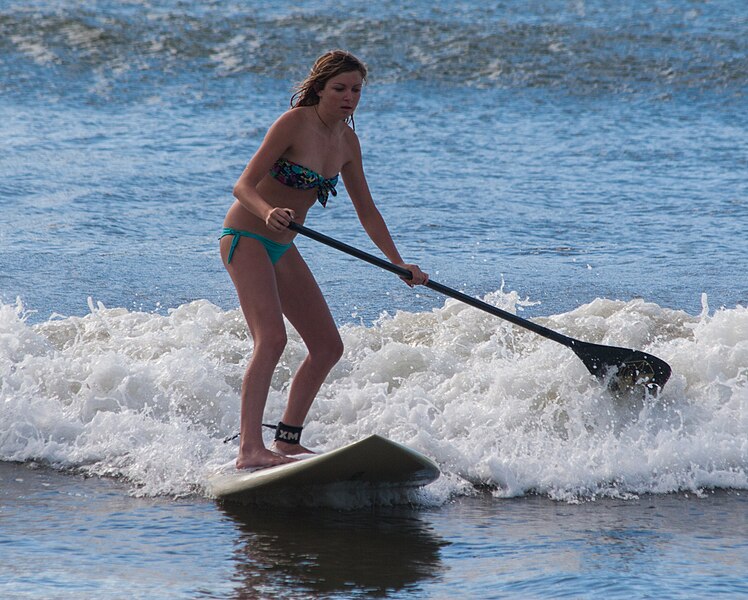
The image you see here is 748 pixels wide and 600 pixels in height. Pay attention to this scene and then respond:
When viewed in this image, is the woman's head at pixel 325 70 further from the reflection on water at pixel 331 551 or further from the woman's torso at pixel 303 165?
the reflection on water at pixel 331 551

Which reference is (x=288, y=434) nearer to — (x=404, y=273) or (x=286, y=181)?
(x=404, y=273)

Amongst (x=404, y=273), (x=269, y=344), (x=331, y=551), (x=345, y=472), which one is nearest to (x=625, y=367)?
(x=404, y=273)

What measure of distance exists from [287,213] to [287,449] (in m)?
1.05

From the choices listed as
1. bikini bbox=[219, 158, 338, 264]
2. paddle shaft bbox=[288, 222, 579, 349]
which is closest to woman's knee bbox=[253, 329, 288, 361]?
bikini bbox=[219, 158, 338, 264]

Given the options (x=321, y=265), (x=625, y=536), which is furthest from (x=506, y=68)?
Answer: (x=625, y=536)

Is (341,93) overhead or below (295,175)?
overhead

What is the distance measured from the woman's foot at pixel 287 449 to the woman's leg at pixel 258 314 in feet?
0.82

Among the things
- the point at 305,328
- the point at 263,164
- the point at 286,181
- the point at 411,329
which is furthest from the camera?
the point at 411,329

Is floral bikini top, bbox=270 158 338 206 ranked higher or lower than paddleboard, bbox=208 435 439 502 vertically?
higher

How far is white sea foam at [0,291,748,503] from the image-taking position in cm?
514

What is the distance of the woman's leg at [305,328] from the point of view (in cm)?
478

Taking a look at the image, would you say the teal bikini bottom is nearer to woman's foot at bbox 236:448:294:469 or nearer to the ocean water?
woman's foot at bbox 236:448:294:469

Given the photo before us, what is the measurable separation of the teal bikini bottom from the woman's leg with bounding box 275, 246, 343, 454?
0.04 meters

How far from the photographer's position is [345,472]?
459 centimetres
